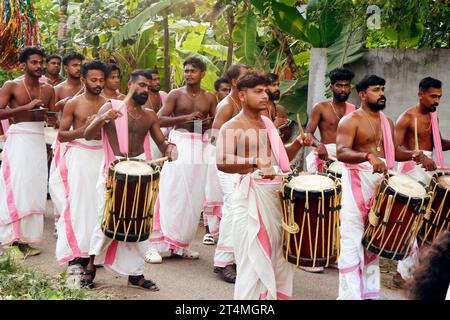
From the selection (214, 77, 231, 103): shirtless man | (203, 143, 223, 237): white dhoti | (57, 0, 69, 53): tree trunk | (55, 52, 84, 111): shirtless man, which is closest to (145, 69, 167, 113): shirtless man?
(214, 77, 231, 103): shirtless man

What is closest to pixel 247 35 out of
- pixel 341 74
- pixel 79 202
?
pixel 341 74

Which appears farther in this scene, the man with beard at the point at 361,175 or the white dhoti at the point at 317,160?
the white dhoti at the point at 317,160

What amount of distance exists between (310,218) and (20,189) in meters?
4.04

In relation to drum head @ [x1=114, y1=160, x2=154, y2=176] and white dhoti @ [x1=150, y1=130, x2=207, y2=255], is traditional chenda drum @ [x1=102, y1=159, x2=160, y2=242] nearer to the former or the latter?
drum head @ [x1=114, y1=160, x2=154, y2=176]

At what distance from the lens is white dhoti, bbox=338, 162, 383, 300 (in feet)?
22.3

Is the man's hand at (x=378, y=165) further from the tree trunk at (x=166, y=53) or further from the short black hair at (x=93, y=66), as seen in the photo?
the tree trunk at (x=166, y=53)

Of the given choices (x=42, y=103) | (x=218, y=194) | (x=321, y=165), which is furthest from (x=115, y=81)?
(x=321, y=165)

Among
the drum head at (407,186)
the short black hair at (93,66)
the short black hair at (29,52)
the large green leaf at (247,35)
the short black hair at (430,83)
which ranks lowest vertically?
the drum head at (407,186)

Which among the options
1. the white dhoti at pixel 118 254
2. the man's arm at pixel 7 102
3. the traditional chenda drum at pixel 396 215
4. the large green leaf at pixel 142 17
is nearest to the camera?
the traditional chenda drum at pixel 396 215

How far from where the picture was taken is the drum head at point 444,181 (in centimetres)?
711

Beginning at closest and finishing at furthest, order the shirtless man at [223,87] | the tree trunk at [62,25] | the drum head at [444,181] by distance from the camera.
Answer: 1. the drum head at [444,181]
2. the shirtless man at [223,87]
3. the tree trunk at [62,25]

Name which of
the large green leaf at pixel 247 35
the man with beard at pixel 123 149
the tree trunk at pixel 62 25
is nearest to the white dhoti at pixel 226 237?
the man with beard at pixel 123 149

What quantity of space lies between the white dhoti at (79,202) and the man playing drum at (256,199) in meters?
1.79

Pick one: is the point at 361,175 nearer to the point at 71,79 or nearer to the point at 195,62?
the point at 195,62
